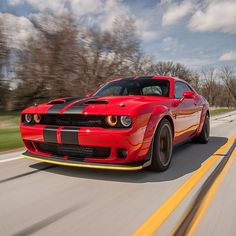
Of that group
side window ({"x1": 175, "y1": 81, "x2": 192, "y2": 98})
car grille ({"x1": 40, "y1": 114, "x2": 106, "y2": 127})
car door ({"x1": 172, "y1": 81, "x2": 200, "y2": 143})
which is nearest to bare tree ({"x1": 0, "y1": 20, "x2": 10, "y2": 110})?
car door ({"x1": 172, "y1": 81, "x2": 200, "y2": 143})

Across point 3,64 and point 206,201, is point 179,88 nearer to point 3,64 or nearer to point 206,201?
point 206,201

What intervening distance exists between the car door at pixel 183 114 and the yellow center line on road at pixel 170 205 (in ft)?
2.24

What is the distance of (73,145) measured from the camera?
13.7 feet

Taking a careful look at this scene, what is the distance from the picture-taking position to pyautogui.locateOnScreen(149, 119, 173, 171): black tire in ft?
14.8

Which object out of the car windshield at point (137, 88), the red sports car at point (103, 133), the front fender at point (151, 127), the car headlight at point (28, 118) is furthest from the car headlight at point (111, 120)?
the car windshield at point (137, 88)

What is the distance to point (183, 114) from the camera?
574 centimetres

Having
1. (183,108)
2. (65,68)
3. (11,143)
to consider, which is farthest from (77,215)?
(65,68)

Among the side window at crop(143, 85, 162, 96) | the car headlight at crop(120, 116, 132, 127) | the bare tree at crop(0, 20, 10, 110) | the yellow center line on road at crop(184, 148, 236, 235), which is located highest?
the bare tree at crop(0, 20, 10, 110)

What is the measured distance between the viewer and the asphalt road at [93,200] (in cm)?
277

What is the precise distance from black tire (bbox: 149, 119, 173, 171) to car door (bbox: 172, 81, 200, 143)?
1.38 ft

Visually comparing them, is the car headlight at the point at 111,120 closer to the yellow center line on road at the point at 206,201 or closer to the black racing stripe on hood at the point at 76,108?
the black racing stripe on hood at the point at 76,108

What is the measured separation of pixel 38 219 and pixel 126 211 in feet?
2.64

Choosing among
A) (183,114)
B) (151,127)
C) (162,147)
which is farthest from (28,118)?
(183,114)

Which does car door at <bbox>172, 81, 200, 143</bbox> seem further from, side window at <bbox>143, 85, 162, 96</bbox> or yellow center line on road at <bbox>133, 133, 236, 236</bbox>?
yellow center line on road at <bbox>133, 133, 236, 236</bbox>
